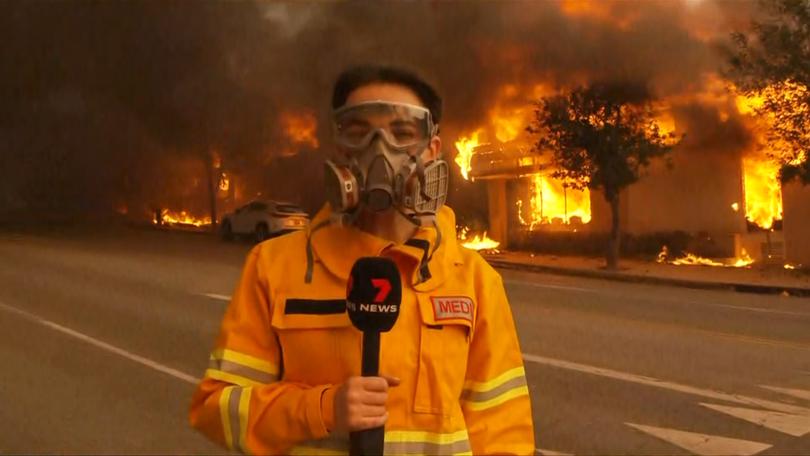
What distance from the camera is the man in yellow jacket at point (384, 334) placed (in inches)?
54.3

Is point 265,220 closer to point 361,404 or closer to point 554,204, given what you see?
point 554,204

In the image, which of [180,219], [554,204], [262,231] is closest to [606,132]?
[554,204]

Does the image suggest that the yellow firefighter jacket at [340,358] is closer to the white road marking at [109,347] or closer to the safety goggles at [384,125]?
the safety goggles at [384,125]

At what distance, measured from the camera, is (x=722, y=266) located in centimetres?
1433

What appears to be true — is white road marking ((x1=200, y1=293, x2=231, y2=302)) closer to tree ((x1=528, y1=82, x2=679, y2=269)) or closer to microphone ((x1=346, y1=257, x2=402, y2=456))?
tree ((x1=528, y1=82, x2=679, y2=269))

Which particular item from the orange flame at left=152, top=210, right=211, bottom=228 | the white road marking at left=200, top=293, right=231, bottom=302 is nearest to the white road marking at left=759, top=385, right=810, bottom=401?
the white road marking at left=200, top=293, right=231, bottom=302

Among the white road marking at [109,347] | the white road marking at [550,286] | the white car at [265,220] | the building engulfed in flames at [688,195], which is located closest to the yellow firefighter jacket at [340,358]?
the white road marking at [109,347]

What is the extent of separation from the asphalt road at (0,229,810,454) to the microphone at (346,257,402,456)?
2.84 metres

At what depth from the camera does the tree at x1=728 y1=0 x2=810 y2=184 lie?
11.6 meters

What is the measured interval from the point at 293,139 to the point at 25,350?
13.8m

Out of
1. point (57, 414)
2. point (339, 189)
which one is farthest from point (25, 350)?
point (339, 189)

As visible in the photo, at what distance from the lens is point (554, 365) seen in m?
5.82

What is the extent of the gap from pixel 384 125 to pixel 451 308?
362 millimetres

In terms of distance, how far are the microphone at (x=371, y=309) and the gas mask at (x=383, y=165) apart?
17 cm
